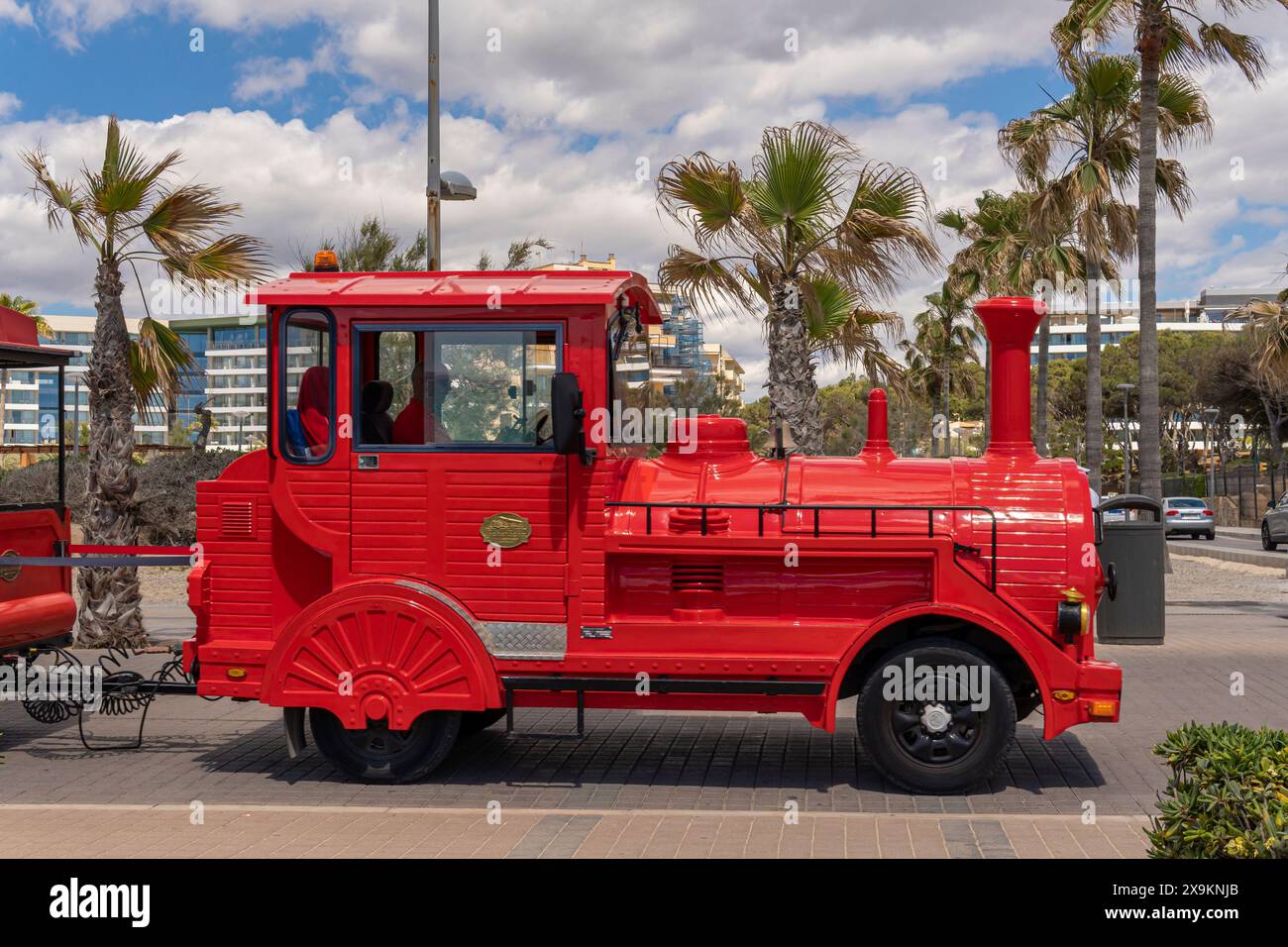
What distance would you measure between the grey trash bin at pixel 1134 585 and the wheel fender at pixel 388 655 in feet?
14.7

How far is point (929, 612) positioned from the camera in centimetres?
678

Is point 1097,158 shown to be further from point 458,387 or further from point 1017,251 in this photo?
point 458,387

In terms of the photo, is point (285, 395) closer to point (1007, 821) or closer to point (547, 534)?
point (547, 534)

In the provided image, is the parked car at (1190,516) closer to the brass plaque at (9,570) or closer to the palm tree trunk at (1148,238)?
the palm tree trunk at (1148,238)

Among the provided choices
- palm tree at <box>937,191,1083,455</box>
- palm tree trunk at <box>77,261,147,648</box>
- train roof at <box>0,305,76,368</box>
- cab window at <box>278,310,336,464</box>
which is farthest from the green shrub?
palm tree at <box>937,191,1083,455</box>

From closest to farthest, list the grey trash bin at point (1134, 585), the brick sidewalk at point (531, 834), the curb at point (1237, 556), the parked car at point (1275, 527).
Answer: the brick sidewalk at point (531, 834)
the grey trash bin at point (1134, 585)
the curb at point (1237, 556)
the parked car at point (1275, 527)

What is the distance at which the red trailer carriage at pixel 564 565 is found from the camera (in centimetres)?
682

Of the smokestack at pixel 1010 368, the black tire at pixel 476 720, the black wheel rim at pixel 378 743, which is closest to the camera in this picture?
the black wheel rim at pixel 378 743

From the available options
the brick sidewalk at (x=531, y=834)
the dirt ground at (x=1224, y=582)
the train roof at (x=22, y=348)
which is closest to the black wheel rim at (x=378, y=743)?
the brick sidewalk at (x=531, y=834)

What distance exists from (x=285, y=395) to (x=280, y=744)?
2.57m

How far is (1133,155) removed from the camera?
2459 cm

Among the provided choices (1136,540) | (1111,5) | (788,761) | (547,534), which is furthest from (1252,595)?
(547,534)

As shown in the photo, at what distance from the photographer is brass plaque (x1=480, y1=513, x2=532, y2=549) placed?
6.99m

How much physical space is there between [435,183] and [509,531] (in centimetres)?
691
